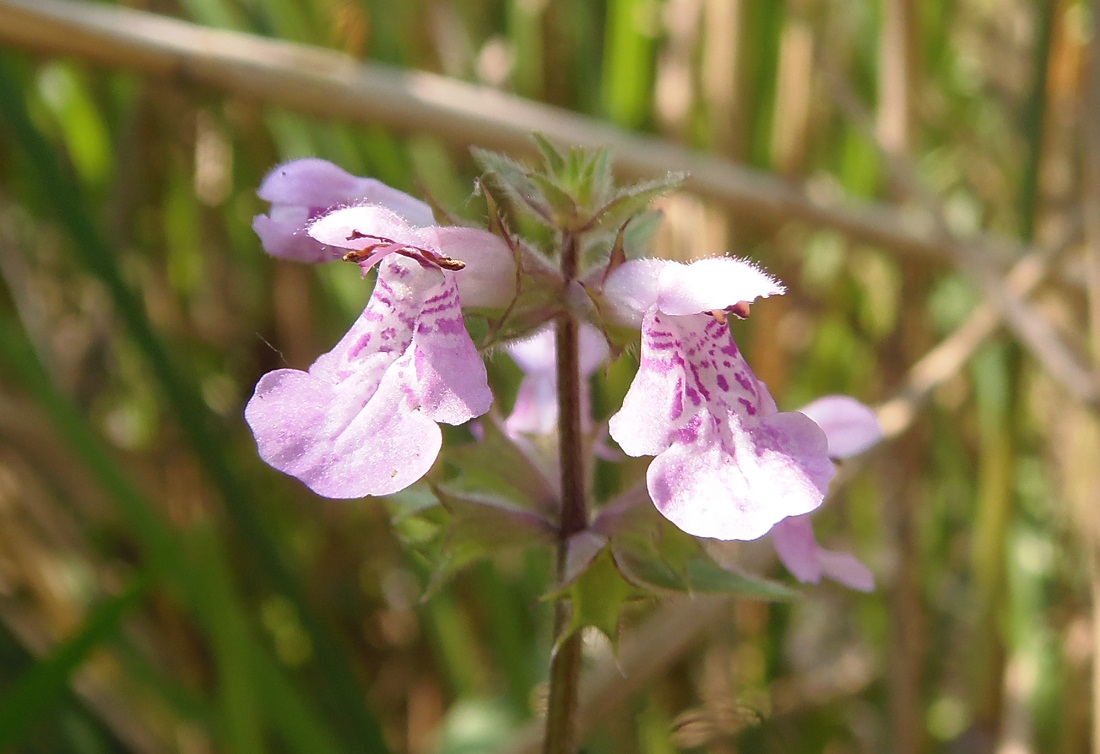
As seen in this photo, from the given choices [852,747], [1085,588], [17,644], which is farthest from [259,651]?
[1085,588]

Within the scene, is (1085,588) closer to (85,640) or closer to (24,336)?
(85,640)

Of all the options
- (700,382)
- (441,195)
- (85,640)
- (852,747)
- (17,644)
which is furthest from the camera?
(852,747)

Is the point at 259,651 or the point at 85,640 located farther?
the point at 259,651

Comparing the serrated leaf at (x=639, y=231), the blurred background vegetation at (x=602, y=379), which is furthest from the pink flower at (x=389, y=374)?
the blurred background vegetation at (x=602, y=379)

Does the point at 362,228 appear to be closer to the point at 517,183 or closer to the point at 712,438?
the point at 517,183

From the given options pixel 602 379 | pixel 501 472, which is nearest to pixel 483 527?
pixel 501 472

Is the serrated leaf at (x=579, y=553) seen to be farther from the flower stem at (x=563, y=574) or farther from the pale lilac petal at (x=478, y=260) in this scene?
the pale lilac petal at (x=478, y=260)
